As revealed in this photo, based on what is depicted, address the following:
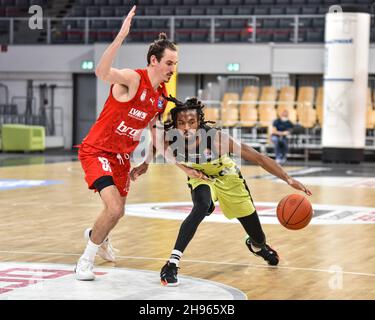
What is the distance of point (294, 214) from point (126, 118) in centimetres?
171

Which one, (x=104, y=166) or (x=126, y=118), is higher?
(x=126, y=118)

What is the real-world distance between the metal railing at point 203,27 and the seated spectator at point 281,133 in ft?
12.5

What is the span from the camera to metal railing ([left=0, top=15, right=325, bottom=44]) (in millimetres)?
26375

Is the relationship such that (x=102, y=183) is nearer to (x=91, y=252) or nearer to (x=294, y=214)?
(x=91, y=252)

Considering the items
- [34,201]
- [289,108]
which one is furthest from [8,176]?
[289,108]

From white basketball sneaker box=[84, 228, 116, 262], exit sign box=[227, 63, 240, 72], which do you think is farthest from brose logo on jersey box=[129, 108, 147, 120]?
exit sign box=[227, 63, 240, 72]

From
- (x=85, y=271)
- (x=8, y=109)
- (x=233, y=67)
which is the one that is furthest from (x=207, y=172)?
(x=8, y=109)

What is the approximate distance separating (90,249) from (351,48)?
55.7ft

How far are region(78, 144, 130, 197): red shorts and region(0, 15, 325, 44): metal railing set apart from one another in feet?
62.0

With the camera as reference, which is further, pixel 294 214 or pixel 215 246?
pixel 215 246

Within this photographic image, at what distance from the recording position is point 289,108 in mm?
24672

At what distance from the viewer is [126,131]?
6918 millimetres

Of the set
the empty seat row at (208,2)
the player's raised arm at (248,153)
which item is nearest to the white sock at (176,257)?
the player's raised arm at (248,153)
